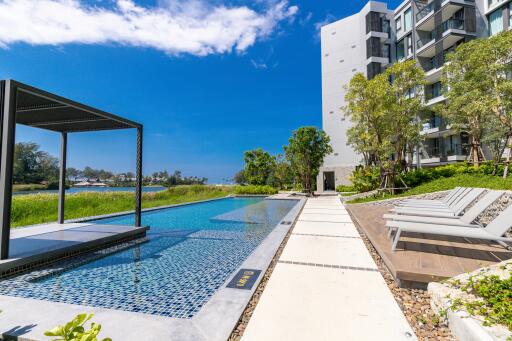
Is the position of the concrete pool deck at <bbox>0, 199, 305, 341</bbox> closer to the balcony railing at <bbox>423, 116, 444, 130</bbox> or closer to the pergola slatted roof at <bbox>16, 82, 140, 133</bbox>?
the pergola slatted roof at <bbox>16, 82, 140, 133</bbox>

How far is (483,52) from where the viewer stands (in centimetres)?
1134

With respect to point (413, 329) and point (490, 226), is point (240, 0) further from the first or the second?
point (413, 329)

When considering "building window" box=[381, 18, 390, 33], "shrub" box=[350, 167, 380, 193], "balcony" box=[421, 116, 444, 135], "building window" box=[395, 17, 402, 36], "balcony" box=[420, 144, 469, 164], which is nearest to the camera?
"shrub" box=[350, 167, 380, 193]

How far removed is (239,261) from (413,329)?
10.1ft

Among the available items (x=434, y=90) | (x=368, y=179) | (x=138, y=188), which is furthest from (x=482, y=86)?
(x=138, y=188)

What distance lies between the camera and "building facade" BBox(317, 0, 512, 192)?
60.8ft

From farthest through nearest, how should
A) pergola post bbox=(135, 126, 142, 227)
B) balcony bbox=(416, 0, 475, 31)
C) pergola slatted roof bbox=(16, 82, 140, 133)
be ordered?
balcony bbox=(416, 0, 475, 31) → pergola post bbox=(135, 126, 142, 227) → pergola slatted roof bbox=(16, 82, 140, 133)

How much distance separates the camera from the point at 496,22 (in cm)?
1748

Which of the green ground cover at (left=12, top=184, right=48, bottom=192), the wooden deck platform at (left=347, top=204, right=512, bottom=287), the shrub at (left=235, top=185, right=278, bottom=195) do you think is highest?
the green ground cover at (left=12, top=184, right=48, bottom=192)

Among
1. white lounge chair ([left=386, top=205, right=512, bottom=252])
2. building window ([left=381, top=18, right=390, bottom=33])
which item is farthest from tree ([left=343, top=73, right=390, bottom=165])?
building window ([left=381, top=18, right=390, bottom=33])

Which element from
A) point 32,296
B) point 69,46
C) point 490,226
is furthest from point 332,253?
point 69,46

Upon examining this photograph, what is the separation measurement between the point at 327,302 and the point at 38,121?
8.12 m

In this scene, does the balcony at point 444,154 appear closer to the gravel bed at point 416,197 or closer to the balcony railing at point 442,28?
the balcony railing at point 442,28

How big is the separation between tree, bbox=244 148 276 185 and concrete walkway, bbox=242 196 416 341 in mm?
25293
